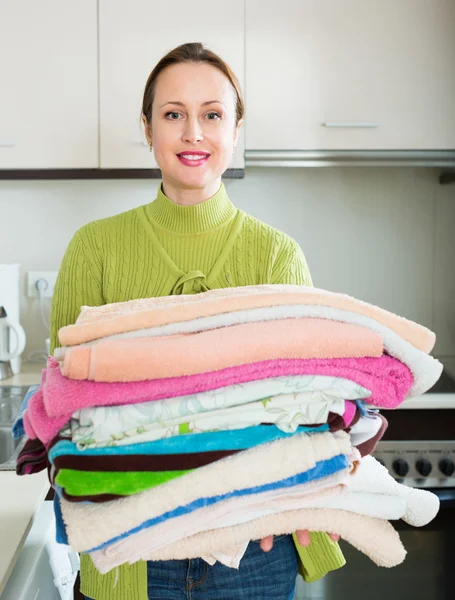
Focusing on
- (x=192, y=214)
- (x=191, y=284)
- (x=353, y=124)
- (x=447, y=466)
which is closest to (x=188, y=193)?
(x=192, y=214)

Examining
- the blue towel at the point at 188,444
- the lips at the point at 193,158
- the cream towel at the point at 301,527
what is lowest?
the cream towel at the point at 301,527

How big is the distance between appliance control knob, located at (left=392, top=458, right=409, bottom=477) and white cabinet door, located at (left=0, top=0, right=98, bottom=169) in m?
1.14

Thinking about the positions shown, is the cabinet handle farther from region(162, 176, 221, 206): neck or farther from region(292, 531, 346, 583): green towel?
region(292, 531, 346, 583): green towel

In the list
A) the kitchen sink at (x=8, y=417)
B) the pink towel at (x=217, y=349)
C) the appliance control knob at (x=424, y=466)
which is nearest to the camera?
the pink towel at (x=217, y=349)

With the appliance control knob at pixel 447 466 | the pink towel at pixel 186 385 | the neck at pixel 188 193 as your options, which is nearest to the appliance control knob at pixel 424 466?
the appliance control knob at pixel 447 466

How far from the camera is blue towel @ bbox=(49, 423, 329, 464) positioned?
674mm

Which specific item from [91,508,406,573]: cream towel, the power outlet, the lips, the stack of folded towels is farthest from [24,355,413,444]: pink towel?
the power outlet

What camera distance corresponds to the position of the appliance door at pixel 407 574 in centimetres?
188

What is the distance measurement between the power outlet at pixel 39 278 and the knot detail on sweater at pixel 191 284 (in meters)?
1.36

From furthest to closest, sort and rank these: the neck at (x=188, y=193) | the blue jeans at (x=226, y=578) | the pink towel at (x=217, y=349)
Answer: the neck at (x=188, y=193) < the blue jeans at (x=226, y=578) < the pink towel at (x=217, y=349)

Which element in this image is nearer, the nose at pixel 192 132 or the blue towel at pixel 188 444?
the blue towel at pixel 188 444

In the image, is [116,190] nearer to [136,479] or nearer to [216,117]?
[216,117]

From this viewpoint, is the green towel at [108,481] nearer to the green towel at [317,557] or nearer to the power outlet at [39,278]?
the green towel at [317,557]

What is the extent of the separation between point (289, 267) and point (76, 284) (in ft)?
1.00
